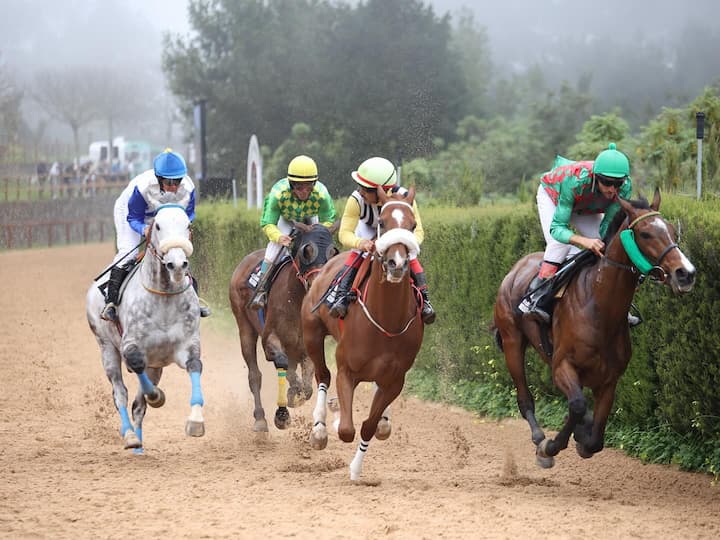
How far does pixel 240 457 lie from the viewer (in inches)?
337

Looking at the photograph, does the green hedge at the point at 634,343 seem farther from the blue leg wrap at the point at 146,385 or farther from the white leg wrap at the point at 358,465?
the blue leg wrap at the point at 146,385

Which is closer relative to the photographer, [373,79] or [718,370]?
[718,370]

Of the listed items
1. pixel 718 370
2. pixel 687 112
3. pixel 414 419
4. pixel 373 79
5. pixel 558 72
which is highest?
pixel 558 72

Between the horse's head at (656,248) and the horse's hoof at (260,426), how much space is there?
4149mm

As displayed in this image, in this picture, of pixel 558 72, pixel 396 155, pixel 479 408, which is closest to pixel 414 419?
pixel 479 408

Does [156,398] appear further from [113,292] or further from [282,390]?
[282,390]

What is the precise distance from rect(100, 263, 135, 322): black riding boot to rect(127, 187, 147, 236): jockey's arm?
372mm

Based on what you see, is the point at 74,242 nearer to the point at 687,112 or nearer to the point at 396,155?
the point at 396,155

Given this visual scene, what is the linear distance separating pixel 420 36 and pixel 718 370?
36.9 meters

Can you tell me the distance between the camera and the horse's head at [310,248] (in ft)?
29.0

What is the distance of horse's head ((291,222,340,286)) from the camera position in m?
8.84

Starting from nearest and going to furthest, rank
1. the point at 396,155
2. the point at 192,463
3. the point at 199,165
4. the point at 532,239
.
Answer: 1. the point at 192,463
2. the point at 532,239
3. the point at 199,165
4. the point at 396,155

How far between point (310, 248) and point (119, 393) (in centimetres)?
206

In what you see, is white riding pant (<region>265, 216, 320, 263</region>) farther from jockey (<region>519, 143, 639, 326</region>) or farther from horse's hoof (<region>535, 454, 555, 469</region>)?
horse's hoof (<region>535, 454, 555, 469</region>)
